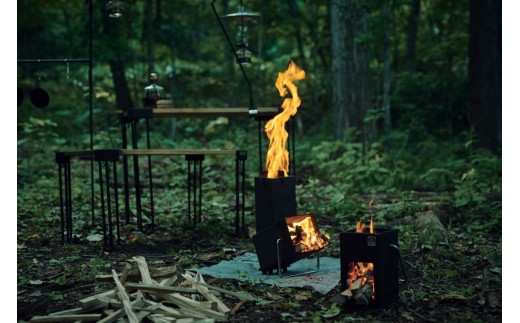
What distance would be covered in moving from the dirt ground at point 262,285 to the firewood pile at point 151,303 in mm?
177

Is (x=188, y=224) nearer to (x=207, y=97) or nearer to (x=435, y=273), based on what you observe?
(x=435, y=273)

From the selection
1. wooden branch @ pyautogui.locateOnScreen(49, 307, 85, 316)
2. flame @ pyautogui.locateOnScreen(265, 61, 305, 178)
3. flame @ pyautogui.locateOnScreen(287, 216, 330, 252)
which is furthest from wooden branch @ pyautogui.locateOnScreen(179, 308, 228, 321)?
flame @ pyautogui.locateOnScreen(265, 61, 305, 178)

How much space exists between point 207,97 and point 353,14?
942 cm

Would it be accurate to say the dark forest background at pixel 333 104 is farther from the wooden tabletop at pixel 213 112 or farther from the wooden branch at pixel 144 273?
the wooden branch at pixel 144 273

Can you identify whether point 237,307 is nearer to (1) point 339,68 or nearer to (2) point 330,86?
(1) point 339,68

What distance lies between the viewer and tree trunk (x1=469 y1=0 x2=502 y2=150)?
35.3 ft

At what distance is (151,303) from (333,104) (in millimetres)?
10160

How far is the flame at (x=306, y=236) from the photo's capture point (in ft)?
16.1

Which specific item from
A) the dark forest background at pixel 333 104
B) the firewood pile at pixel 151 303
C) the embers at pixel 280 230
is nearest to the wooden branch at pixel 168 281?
the firewood pile at pixel 151 303

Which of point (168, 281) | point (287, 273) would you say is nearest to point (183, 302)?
point (168, 281)

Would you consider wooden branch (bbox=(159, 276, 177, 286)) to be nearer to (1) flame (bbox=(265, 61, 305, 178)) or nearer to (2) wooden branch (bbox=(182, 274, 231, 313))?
(2) wooden branch (bbox=(182, 274, 231, 313))

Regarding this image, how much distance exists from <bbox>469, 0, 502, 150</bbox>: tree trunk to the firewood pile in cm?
800

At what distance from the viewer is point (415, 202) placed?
25.4 ft
